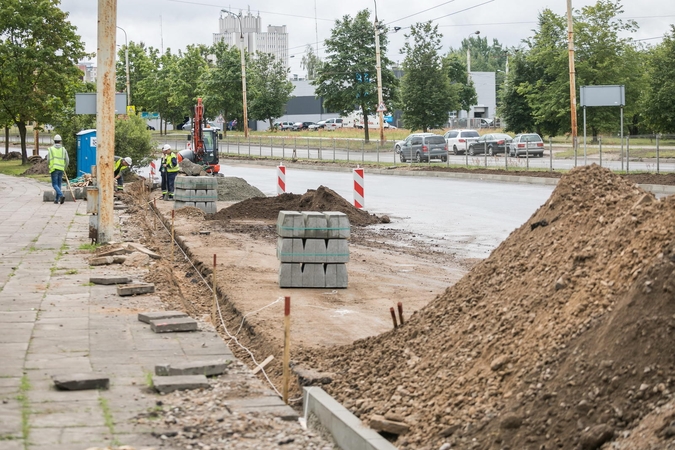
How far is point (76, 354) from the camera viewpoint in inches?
332

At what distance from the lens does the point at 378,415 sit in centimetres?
622

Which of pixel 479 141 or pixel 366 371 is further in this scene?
pixel 479 141

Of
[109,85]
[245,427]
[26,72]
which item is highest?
[26,72]

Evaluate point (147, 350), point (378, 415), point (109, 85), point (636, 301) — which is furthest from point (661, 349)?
point (109, 85)

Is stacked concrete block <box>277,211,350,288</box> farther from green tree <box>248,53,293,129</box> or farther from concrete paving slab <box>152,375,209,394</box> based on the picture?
green tree <box>248,53,293,129</box>

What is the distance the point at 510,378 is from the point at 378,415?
36.8 inches

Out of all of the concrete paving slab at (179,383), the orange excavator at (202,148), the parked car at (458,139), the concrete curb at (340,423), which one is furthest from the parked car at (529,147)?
the concrete curb at (340,423)

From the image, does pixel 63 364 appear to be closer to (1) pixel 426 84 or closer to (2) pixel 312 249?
(2) pixel 312 249

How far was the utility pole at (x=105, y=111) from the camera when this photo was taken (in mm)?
16531

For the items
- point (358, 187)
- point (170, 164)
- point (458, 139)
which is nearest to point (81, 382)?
point (358, 187)

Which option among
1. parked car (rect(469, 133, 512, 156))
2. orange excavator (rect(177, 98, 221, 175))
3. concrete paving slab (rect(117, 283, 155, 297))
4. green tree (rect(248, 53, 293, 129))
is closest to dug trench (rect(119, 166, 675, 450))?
concrete paving slab (rect(117, 283, 155, 297))

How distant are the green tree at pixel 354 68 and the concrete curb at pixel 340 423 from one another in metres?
64.6

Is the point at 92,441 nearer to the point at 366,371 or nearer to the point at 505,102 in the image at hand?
the point at 366,371

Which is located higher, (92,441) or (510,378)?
(510,378)
